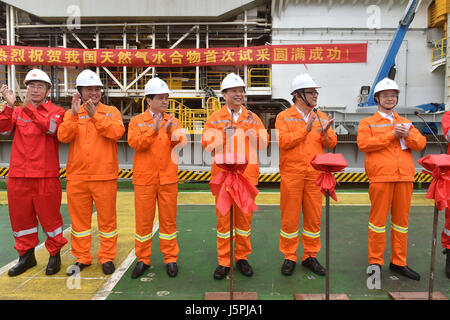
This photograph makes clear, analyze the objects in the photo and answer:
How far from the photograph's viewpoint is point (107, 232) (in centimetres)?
355

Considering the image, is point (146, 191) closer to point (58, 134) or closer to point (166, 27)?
point (58, 134)

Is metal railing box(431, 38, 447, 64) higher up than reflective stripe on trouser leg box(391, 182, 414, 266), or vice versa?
metal railing box(431, 38, 447, 64)

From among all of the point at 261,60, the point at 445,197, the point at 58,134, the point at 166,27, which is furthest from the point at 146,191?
the point at 166,27

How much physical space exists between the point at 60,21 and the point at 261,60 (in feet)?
31.7

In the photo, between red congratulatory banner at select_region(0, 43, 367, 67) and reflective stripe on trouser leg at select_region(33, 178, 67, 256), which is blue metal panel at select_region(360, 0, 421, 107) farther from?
reflective stripe on trouser leg at select_region(33, 178, 67, 256)

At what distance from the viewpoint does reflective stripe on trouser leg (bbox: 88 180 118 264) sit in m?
3.45

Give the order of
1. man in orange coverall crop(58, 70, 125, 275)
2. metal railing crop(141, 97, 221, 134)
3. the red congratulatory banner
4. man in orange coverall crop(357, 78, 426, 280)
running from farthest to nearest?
the red congratulatory banner < metal railing crop(141, 97, 221, 134) < man in orange coverall crop(58, 70, 125, 275) < man in orange coverall crop(357, 78, 426, 280)

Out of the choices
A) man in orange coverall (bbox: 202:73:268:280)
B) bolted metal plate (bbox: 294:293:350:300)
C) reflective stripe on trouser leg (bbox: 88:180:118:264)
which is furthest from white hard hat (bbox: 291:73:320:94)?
reflective stripe on trouser leg (bbox: 88:180:118:264)

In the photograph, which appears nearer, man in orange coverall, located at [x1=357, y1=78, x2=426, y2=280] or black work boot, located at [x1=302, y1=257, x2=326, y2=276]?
man in orange coverall, located at [x1=357, y1=78, x2=426, y2=280]

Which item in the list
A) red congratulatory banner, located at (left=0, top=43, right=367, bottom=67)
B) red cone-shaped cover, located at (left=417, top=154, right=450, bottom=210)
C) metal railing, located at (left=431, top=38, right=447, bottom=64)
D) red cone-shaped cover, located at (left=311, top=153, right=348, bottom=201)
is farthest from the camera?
red congratulatory banner, located at (left=0, top=43, right=367, bottom=67)

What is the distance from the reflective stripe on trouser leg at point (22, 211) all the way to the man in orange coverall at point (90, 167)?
43 cm

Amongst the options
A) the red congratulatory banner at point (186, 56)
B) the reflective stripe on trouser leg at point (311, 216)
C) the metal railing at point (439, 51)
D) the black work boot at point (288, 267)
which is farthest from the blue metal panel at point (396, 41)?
the black work boot at point (288, 267)

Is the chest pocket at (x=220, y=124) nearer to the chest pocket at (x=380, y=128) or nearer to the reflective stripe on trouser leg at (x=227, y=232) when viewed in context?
the reflective stripe on trouser leg at (x=227, y=232)

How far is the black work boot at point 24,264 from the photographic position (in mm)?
3463
